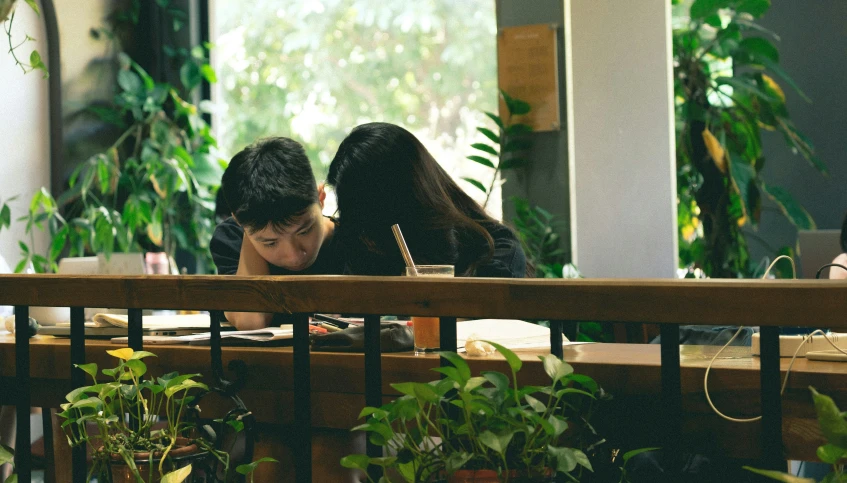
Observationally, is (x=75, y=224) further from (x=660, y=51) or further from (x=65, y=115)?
(x=660, y=51)

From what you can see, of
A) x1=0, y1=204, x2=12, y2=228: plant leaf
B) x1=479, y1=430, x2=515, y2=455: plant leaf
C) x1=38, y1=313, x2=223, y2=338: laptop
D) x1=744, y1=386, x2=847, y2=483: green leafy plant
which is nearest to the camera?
x1=744, y1=386, x2=847, y2=483: green leafy plant

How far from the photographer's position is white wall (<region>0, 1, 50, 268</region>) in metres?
4.28

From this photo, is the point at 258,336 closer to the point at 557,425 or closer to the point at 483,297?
the point at 483,297

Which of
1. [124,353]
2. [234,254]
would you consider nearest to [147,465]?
[124,353]

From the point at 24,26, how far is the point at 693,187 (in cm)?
320

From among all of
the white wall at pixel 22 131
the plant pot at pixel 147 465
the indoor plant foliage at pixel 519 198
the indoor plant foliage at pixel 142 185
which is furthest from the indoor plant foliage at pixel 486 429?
the white wall at pixel 22 131

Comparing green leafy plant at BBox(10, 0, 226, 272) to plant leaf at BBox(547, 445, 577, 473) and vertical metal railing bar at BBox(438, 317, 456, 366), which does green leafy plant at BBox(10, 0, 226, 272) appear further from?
plant leaf at BBox(547, 445, 577, 473)

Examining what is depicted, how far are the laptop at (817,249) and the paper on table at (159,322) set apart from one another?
6.43 feet

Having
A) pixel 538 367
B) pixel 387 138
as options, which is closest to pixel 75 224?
pixel 387 138

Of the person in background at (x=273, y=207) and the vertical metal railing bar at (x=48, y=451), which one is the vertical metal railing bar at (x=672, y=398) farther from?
the vertical metal railing bar at (x=48, y=451)

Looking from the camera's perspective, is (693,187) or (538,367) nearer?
(538,367)

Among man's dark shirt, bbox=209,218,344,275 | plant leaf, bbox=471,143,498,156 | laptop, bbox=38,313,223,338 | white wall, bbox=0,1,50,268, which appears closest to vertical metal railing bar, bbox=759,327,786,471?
laptop, bbox=38,313,223,338

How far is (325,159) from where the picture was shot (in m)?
5.05

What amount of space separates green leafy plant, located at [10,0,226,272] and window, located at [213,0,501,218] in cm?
26
